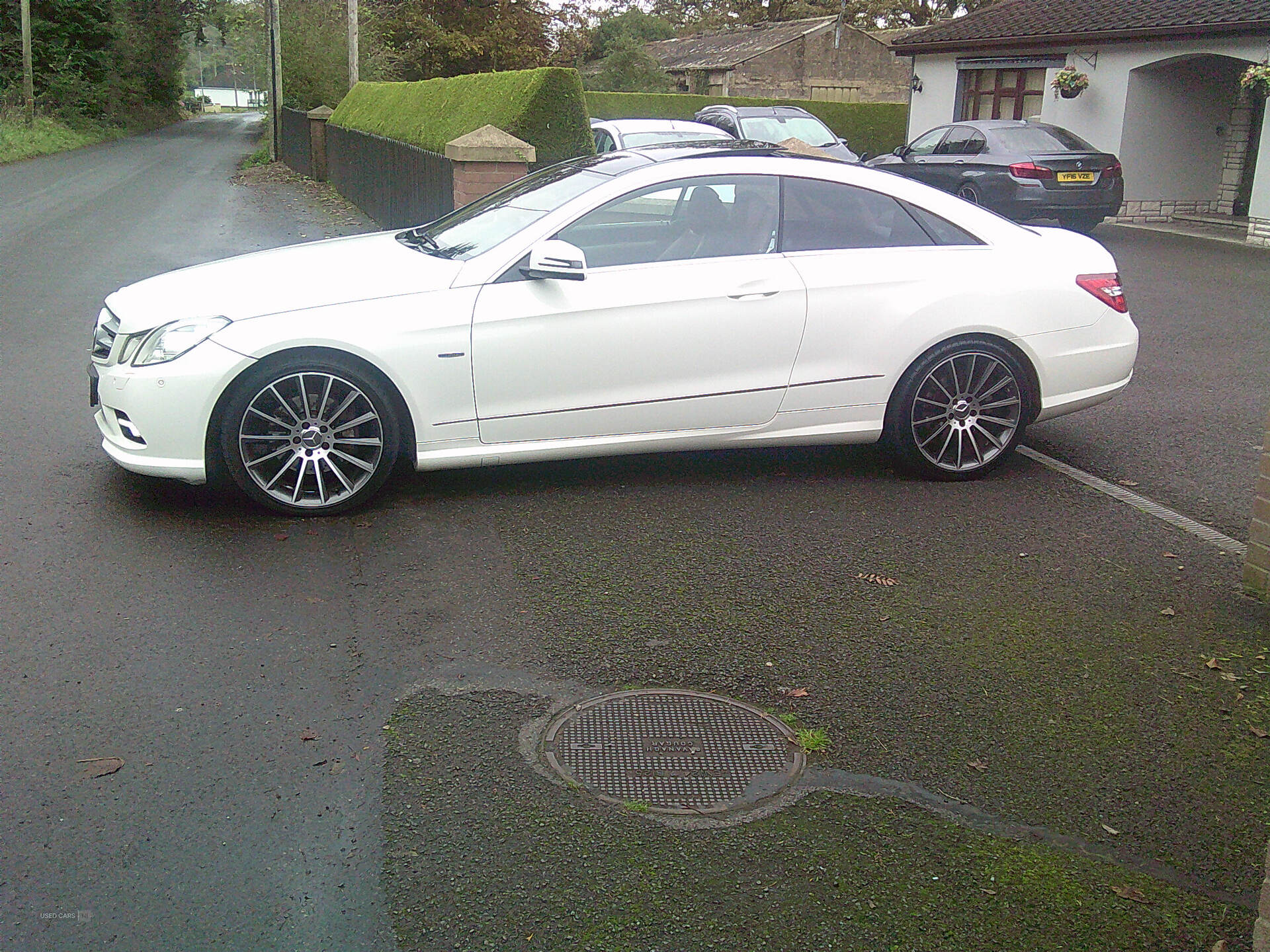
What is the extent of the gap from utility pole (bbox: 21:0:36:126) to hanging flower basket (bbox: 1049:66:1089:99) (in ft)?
110

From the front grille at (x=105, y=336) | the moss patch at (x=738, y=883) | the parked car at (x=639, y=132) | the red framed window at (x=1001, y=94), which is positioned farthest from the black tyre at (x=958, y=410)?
the red framed window at (x=1001, y=94)

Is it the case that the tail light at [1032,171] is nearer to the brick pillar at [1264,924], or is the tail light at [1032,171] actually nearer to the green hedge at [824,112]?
the brick pillar at [1264,924]

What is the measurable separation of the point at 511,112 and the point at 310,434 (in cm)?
863

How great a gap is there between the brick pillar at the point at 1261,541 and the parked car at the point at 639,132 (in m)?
11.4

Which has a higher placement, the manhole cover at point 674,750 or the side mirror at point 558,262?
the side mirror at point 558,262

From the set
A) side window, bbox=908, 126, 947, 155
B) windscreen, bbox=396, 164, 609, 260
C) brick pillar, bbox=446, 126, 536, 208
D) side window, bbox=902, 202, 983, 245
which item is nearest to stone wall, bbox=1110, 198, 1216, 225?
side window, bbox=908, 126, 947, 155

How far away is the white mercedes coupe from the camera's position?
553cm

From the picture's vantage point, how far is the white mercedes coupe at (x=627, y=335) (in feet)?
18.1

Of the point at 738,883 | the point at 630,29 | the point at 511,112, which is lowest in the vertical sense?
the point at 738,883

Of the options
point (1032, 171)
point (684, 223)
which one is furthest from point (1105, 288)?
point (1032, 171)

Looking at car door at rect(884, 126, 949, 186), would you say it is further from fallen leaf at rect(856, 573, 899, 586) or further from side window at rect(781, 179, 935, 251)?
fallen leaf at rect(856, 573, 899, 586)

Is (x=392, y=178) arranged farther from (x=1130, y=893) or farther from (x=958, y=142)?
(x=1130, y=893)

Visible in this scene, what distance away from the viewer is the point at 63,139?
137 feet

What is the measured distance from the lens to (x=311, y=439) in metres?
5.60
